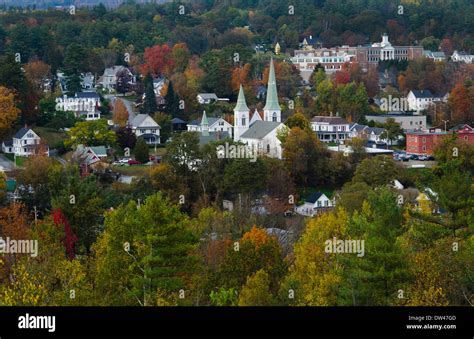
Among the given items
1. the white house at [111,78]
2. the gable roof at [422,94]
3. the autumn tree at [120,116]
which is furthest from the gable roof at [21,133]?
the gable roof at [422,94]

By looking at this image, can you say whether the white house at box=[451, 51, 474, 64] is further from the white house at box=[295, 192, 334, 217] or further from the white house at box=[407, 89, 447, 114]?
the white house at box=[295, 192, 334, 217]

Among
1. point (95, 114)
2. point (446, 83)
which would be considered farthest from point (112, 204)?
point (446, 83)

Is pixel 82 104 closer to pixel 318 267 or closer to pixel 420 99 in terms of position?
pixel 420 99

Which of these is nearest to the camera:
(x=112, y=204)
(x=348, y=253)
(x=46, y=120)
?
(x=348, y=253)

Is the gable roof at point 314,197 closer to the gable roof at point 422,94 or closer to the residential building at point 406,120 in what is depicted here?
the residential building at point 406,120

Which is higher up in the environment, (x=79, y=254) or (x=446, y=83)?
(x=446, y=83)
